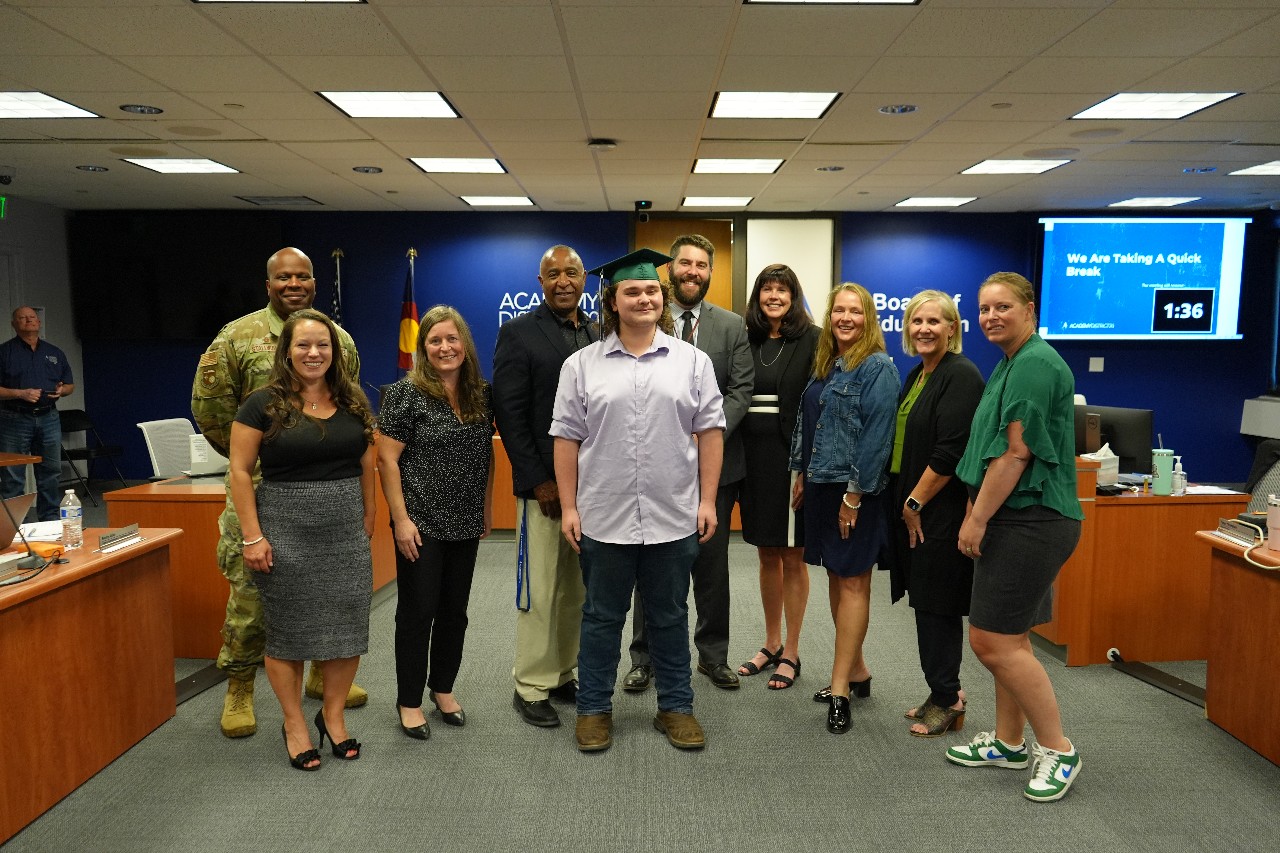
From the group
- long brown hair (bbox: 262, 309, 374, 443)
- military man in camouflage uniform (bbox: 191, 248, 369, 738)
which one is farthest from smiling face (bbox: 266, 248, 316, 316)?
long brown hair (bbox: 262, 309, 374, 443)

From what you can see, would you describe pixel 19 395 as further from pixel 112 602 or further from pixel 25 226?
pixel 112 602

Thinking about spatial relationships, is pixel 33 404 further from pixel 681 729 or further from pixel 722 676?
pixel 681 729

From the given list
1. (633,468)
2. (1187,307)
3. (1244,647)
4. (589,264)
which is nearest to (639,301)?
(633,468)

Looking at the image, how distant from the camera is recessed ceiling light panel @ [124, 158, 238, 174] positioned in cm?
667

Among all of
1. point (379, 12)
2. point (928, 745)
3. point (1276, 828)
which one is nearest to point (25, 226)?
point (379, 12)


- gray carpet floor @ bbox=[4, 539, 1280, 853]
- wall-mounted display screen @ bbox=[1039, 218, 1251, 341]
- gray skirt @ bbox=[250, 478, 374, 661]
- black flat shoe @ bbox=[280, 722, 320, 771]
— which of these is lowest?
gray carpet floor @ bbox=[4, 539, 1280, 853]

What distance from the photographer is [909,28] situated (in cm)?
378

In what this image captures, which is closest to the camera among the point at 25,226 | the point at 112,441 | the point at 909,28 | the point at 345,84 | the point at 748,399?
the point at 748,399

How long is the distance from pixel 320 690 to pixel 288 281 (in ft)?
5.16

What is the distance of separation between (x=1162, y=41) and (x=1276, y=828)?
10.7 feet

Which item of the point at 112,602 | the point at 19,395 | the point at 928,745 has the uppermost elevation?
the point at 19,395

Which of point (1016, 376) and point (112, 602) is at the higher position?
point (1016, 376)

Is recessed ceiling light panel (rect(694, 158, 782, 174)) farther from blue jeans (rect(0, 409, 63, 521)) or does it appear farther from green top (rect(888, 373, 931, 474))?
blue jeans (rect(0, 409, 63, 521))

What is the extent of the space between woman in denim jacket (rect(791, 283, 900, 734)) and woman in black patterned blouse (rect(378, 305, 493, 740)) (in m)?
1.18
